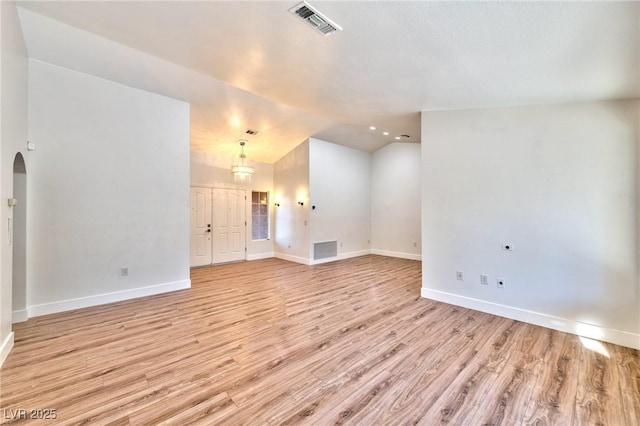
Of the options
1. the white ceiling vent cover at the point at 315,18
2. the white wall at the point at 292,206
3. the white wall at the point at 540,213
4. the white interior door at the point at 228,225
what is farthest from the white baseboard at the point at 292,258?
the white ceiling vent cover at the point at 315,18

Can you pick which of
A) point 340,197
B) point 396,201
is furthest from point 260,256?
point 396,201

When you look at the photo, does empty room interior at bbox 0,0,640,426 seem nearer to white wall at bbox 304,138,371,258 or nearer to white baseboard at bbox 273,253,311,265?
white baseboard at bbox 273,253,311,265

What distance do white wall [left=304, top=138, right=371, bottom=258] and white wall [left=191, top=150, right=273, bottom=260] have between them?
6.00ft

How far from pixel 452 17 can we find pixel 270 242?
23.8ft

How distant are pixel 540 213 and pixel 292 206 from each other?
5646mm

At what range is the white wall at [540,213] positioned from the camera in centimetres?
298

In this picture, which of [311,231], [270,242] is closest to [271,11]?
[311,231]

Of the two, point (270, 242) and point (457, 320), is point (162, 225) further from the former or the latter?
point (457, 320)

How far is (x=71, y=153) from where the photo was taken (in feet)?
12.9

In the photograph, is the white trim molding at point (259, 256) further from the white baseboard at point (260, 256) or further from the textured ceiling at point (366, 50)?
the textured ceiling at point (366, 50)

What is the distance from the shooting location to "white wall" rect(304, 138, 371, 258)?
7.30m

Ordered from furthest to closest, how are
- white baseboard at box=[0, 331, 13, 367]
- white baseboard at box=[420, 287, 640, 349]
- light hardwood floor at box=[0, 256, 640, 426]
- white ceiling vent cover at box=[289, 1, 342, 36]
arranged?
1. white baseboard at box=[420, 287, 640, 349]
2. white baseboard at box=[0, 331, 13, 367]
3. white ceiling vent cover at box=[289, 1, 342, 36]
4. light hardwood floor at box=[0, 256, 640, 426]

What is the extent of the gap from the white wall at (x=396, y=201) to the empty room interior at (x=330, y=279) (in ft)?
8.68

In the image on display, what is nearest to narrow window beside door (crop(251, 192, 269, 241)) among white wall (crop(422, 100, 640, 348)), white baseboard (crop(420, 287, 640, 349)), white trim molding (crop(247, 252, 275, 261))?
white trim molding (crop(247, 252, 275, 261))
